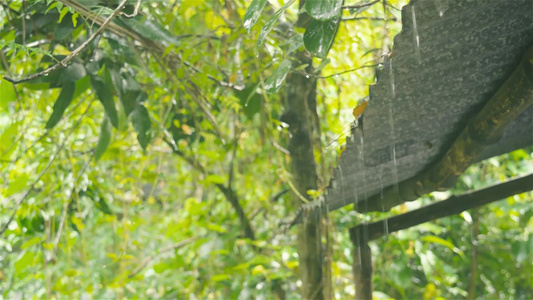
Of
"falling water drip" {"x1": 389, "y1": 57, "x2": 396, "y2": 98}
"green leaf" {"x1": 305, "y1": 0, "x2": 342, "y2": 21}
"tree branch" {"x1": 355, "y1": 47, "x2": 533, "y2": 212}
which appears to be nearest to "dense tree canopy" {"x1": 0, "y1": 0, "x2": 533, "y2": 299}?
"green leaf" {"x1": 305, "y1": 0, "x2": 342, "y2": 21}

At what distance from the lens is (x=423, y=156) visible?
1383 millimetres

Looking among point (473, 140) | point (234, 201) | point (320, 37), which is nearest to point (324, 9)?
point (320, 37)

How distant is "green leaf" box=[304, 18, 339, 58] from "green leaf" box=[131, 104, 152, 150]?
729mm

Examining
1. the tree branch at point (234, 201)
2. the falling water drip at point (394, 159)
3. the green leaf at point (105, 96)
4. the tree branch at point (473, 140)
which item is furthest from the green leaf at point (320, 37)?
the tree branch at point (234, 201)

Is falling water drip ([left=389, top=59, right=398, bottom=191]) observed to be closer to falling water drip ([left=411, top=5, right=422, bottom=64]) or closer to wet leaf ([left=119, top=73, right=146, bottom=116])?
falling water drip ([left=411, top=5, right=422, bottom=64])

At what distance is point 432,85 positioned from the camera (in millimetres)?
1061

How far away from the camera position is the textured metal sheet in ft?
2.87

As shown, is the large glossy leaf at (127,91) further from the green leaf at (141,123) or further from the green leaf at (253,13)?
the green leaf at (253,13)

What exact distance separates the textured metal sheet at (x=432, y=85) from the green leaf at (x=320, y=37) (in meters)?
0.11

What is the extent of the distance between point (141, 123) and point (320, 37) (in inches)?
30.0

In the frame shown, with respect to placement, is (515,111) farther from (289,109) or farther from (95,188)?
(95,188)

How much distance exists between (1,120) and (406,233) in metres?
1.67

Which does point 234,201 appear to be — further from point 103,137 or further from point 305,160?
point 103,137

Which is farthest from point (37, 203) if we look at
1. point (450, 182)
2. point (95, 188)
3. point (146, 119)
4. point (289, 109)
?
point (450, 182)
